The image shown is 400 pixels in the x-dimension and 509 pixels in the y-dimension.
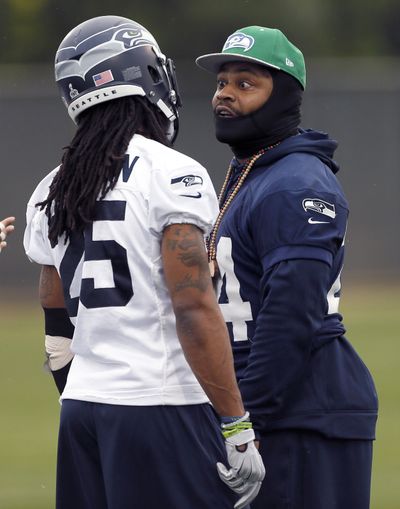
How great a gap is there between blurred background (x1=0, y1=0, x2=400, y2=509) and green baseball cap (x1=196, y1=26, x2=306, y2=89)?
9.99ft

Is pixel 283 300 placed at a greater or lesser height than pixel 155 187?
lesser

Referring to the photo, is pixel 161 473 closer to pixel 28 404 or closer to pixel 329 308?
pixel 329 308

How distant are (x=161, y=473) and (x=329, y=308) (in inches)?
38.0

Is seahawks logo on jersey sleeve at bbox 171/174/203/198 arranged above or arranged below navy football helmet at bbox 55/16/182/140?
below

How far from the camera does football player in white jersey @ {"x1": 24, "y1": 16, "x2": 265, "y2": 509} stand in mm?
3311

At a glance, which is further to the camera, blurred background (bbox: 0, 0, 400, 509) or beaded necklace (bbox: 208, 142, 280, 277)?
blurred background (bbox: 0, 0, 400, 509)

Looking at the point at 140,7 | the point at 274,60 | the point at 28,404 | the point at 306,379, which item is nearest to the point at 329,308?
the point at 306,379

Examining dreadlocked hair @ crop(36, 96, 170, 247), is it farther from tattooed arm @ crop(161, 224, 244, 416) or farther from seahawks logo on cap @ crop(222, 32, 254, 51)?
seahawks logo on cap @ crop(222, 32, 254, 51)

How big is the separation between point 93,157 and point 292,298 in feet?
2.46

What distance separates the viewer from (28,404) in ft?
33.6

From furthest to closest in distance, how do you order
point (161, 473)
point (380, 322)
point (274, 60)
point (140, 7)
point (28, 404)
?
1. point (140, 7)
2. point (380, 322)
3. point (28, 404)
4. point (274, 60)
5. point (161, 473)

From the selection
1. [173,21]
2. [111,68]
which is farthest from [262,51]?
[173,21]

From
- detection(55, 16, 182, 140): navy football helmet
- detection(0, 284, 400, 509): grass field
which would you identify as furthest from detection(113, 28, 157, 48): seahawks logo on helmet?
detection(0, 284, 400, 509): grass field

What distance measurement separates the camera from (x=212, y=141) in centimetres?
1684
